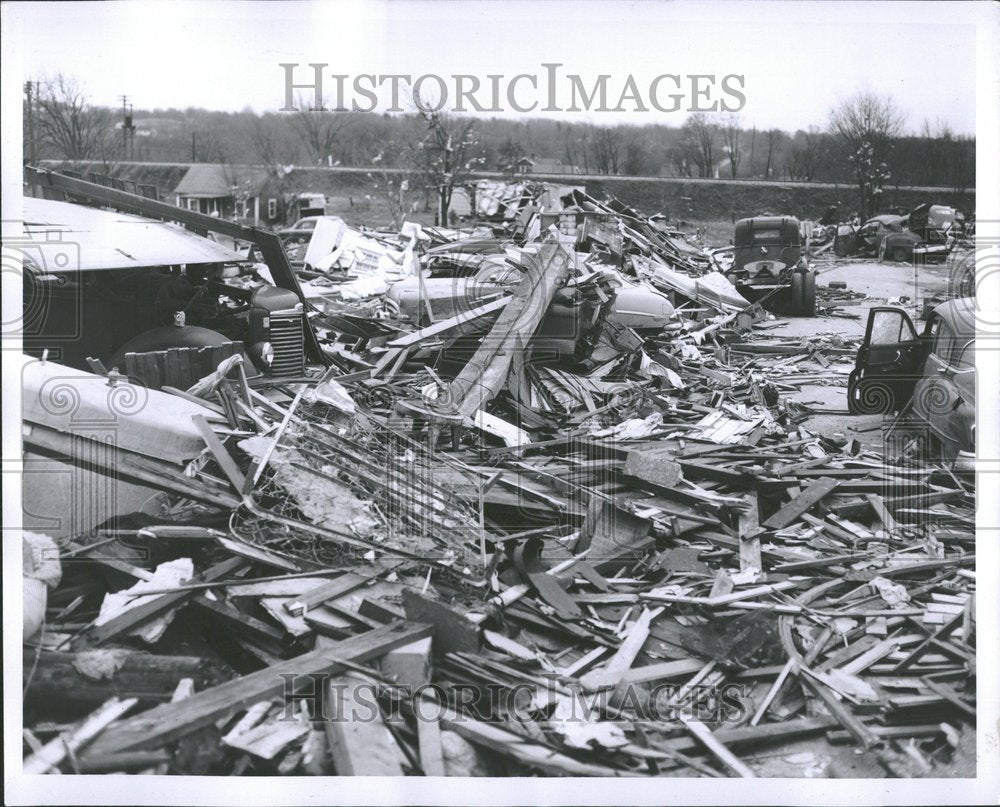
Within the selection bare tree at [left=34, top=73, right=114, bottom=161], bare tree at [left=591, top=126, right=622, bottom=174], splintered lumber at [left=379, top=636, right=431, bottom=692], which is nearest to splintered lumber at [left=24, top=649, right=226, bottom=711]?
splintered lumber at [left=379, top=636, right=431, bottom=692]

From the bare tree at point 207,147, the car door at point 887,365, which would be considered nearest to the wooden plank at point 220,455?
the car door at point 887,365

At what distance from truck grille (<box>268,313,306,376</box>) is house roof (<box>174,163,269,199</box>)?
117 ft

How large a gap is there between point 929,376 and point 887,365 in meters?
0.72

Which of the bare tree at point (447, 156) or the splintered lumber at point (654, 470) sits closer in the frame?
the splintered lumber at point (654, 470)

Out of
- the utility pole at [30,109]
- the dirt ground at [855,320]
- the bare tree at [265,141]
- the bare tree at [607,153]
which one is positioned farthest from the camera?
the bare tree at [265,141]

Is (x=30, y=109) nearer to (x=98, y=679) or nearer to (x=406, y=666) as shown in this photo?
(x=98, y=679)

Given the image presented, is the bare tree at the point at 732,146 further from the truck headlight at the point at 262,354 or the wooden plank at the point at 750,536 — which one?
the wooden plank at the point at 750,536

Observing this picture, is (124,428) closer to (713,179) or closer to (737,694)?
(737,694)

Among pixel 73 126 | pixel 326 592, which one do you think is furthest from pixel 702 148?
pixel 326 592

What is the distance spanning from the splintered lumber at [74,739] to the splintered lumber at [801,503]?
4.54 metres

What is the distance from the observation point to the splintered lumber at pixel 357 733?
12.8 feet

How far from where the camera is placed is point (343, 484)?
579cm

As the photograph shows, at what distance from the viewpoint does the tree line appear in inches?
945

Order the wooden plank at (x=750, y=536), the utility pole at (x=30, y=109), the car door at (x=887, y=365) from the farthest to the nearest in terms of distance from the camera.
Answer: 1. the car door at (x=887, y=365)
2. the utility pole at (x=30, y=109)
3. the wooden plank at (x=750, y=536)
